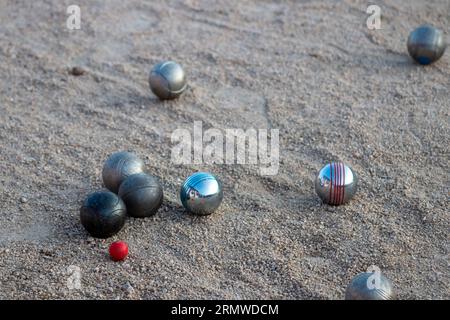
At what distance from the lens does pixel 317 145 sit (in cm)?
763

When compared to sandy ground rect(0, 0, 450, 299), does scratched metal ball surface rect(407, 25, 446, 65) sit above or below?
above

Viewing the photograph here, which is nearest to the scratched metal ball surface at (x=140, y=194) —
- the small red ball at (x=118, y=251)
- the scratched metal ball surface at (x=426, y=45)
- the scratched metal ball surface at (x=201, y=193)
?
the scratched metal ball surface at (x=201, y=193)

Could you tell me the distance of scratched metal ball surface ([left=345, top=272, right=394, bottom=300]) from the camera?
5.27m

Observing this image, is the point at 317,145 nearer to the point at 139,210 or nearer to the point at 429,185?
the point at 429,185


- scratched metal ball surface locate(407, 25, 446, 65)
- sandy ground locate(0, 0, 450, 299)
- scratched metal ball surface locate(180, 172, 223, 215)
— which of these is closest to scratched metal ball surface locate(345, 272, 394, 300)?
sandy ground locate(0, 0, 450, 299)

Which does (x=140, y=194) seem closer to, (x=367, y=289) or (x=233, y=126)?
(x=233, y=126)

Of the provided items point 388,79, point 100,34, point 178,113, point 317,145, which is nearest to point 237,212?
point 317,145

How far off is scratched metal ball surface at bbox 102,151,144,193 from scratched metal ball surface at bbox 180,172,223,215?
0.52 metres

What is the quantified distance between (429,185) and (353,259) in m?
1.39

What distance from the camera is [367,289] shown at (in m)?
5.28

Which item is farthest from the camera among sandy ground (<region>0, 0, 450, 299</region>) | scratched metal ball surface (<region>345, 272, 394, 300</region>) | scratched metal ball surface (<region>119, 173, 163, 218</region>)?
scratched metal ball surface (<region>119, 173, 163, 218</region>)

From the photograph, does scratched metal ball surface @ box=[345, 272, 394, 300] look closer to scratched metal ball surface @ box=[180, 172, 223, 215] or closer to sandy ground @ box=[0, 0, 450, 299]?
sandy ground @ box=[0, 0, 450, 299]

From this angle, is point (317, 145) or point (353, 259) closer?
point (353, 259)

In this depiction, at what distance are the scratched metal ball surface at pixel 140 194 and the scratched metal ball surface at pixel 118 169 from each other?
0.16m
